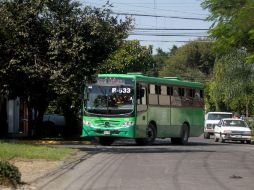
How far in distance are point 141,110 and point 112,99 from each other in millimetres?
1561

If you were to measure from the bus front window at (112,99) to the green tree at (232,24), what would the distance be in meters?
7.97

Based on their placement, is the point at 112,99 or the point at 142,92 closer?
the point at 112,99

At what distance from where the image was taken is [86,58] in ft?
80.2

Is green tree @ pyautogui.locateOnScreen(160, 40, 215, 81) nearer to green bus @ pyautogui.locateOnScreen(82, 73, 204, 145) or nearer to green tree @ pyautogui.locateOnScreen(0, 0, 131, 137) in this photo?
green bus @ pyautogui.locateOnScreen(82, 73, 204, 145)

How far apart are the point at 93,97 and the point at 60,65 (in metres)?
5.78

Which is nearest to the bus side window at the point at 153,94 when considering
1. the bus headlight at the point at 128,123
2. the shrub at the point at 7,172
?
the bus headlight at the point at 128,123

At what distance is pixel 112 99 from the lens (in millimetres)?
29234

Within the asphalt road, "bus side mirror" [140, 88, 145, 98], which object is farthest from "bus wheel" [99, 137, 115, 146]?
the asphalt road

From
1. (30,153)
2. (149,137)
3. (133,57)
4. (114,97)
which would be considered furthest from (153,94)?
(133,57)

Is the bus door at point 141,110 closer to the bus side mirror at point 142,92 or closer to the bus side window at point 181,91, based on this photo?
the bus side mirror at point 142,92

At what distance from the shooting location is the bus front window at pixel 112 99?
2922cm

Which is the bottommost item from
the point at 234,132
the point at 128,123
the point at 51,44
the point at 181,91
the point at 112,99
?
the point at 234,132

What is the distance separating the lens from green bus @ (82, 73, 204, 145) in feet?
95.8

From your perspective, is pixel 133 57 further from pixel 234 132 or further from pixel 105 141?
pixel 105 141
